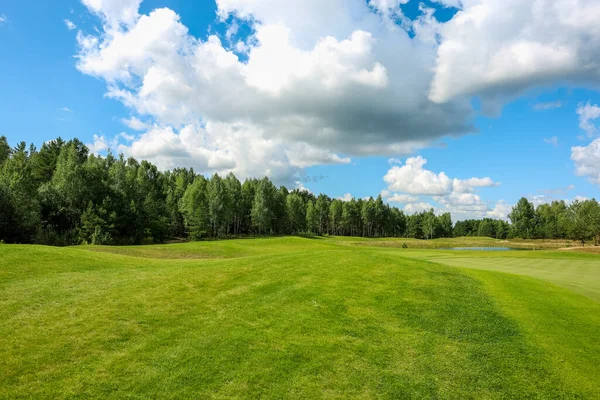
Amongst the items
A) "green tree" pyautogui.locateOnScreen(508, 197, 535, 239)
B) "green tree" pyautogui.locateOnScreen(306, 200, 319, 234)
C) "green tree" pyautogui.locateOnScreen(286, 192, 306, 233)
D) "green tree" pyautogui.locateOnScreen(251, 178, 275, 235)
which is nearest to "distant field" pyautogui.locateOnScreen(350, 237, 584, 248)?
"green tree" pyautogui.locateOnScreen(286, 192, 306, 233)

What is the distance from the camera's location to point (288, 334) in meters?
9.83

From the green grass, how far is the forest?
34540 millimetres

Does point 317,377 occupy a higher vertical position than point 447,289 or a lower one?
lower

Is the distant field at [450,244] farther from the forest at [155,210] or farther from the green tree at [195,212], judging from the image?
the green tree at [195,212]

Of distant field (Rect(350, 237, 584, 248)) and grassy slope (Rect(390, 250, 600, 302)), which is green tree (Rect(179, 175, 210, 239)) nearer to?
distant field (Rect(350, 237, 584, 248))

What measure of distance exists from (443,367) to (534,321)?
16.5 feet

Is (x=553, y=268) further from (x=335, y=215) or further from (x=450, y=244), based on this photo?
(x=335, y=215)

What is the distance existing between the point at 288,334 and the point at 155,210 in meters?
79.3

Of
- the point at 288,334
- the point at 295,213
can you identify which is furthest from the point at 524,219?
the point at 288,334

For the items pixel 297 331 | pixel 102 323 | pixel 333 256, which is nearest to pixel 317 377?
pixel 297 331

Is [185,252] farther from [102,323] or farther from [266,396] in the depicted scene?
[266,396]

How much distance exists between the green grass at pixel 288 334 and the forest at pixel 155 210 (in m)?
34.5

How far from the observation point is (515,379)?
8.12 meters

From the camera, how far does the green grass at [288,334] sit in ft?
24.7
